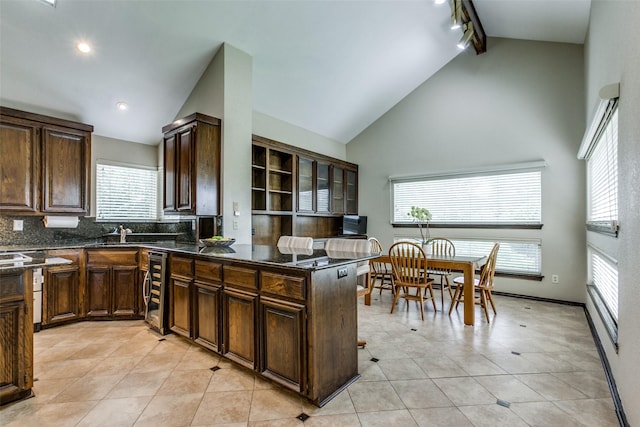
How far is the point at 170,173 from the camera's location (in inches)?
149

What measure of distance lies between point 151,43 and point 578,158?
5408 millimetres

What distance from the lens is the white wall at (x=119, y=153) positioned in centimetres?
410

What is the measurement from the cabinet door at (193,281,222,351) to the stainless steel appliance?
560 millimetres

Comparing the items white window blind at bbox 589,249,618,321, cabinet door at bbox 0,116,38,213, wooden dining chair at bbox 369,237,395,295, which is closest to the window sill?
white window blind at bbox 589,249,618,321

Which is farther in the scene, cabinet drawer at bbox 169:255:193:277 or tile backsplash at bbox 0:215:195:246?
tile backsplash at bbox 0:215:195:246

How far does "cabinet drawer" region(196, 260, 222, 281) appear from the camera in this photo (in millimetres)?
2420

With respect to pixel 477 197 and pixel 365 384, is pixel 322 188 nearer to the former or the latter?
pixel 477 197

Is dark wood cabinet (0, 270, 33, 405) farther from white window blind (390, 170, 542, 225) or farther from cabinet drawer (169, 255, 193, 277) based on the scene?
white window blind (390, 170, 542, 225)

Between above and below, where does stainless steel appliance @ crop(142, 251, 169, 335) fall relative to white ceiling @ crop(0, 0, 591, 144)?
below

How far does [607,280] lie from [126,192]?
5.80 metres

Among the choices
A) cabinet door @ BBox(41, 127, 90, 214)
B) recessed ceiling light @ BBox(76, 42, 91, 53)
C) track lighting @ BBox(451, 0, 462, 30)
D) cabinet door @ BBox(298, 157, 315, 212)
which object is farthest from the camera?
cabinet door @ BBox(298, 157, 315, 212)

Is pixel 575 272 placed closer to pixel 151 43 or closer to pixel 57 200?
pixel 151 43

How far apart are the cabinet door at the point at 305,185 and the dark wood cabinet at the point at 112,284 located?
98.5 inches

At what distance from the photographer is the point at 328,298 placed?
197 centimetres
